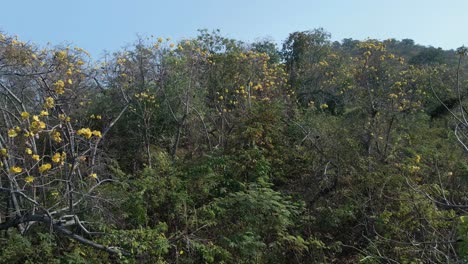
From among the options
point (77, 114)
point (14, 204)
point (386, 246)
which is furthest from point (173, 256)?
point (77, 114)

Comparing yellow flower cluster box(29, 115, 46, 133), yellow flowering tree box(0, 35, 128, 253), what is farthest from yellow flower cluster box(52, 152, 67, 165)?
yellow flower cluster box(29, 115, 46, 133)

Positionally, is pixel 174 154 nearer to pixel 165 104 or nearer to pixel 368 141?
pixel 165 104

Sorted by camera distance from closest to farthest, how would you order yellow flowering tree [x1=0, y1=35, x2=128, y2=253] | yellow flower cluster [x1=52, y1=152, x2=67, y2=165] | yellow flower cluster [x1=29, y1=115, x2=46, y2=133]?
yellow flower cluster [x1=29, y1=115, x2=46, y2=133] → yellow flower cluster [x1=52, y1=152, x2=67, y2=165] → yellow flowering tree [x1=0, y1=35, x2=128, y2=253]

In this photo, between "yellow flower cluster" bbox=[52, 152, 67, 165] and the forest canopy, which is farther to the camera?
the forest canopy

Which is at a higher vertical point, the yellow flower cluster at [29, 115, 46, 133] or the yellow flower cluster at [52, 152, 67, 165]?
the yellow flower cluster at [29, 115, 46, 133]

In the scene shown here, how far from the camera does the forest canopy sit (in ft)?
18.0

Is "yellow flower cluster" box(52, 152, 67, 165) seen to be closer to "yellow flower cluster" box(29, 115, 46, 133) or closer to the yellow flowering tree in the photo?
the yellow flowering tree

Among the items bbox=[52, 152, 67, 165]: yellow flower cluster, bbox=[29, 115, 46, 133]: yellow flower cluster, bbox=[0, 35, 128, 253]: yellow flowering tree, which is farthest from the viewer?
bbox=[0, 35, 128, 253]: yellow flowering tree

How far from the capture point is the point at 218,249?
568cm

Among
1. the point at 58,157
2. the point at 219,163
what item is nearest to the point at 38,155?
the point at 58,157

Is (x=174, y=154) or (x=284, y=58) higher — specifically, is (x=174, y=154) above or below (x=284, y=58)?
below

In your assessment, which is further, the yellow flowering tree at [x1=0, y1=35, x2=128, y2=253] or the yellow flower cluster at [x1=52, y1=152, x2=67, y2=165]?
the yellow flowering tree at [x1=0, y1=35, x2=128, y2=253]

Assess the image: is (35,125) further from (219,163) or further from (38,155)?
(219,163)

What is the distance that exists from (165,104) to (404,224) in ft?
16.4
